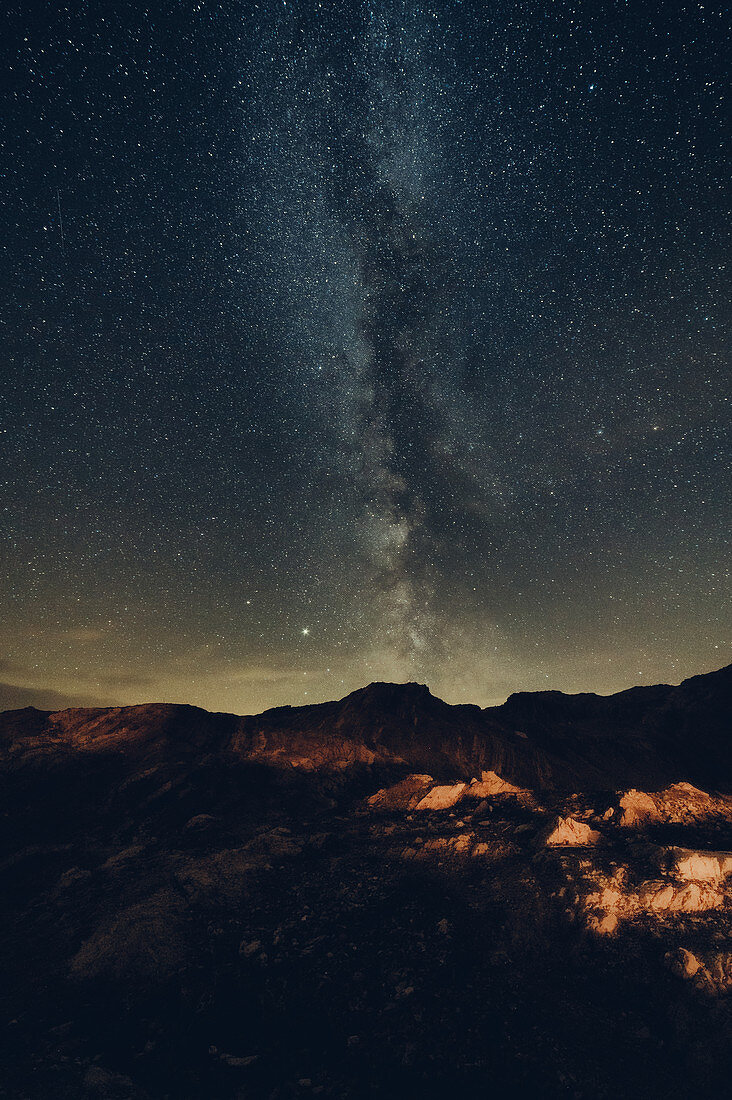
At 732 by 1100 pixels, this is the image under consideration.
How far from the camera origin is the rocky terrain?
10477 millimetres

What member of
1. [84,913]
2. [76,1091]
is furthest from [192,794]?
[76,1091]

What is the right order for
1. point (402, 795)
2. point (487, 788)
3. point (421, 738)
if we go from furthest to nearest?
point (421, 738) → point (402, 795) → point (487, 788)

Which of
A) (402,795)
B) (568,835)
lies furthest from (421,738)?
(568,835)

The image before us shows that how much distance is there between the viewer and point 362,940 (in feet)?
46.7

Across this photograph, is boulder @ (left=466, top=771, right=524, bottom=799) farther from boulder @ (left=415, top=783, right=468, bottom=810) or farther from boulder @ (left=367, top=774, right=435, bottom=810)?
boulder @ (left=367, top=774, right=435, bottom=810)

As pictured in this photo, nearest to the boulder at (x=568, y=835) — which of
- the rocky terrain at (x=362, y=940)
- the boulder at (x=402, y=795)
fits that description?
the rocky terrain at (x=362, y=940)

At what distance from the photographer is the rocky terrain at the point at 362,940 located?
10.5 m

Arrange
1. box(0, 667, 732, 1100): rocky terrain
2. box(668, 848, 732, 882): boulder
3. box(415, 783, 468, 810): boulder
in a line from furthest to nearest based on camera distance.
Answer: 1. box(415, 783, 468, 810): boulder
2. box(668, 848, 732, 882): boulder
3. box(0, 667, 732, 1100): rocky terrain

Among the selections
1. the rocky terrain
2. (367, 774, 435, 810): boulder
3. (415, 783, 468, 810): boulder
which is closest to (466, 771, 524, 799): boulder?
the rocky terrain

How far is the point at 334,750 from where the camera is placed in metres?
34.4

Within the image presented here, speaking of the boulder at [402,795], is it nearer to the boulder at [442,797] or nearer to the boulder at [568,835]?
the boulder at [442,797]

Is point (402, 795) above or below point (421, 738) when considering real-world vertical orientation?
below

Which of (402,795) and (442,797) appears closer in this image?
(442,797)

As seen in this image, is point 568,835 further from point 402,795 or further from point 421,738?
point 421,738
